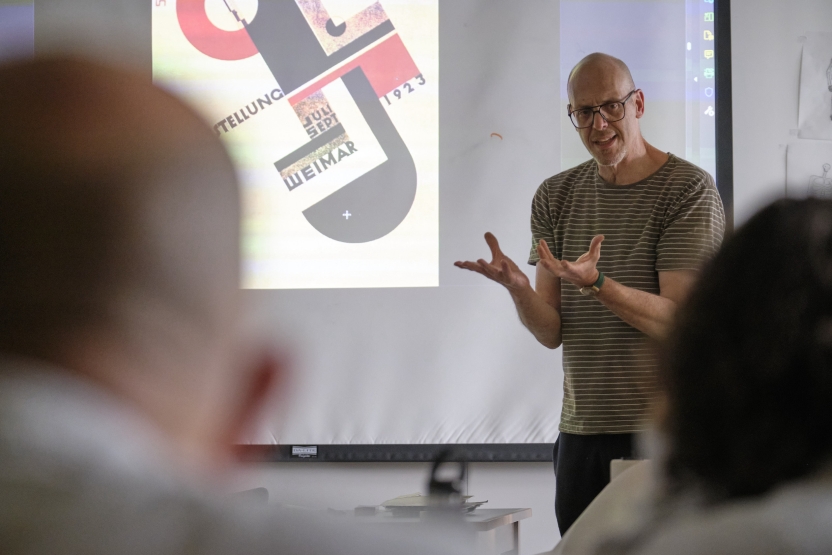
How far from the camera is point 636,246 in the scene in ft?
6.77

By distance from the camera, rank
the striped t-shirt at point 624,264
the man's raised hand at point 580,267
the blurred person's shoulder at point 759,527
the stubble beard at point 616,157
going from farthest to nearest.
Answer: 1. the stubble beard at point 616,157
2. the striped t-shirt at point 624,264
3. the man's raised hand at point 580,267
4. the blurred person's shoulder at point 759,527

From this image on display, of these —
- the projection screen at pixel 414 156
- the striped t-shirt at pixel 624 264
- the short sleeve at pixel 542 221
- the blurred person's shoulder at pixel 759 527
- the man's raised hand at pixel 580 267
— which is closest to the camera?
the blurred person's shoulder at pixel 759 527

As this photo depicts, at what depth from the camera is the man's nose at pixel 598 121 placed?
7.14 ft

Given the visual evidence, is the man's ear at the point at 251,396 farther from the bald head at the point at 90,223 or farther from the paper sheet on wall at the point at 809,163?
the paper sheet on wall at the point at 809,163

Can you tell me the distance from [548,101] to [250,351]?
297 centimetres

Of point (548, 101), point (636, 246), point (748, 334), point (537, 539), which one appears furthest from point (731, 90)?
point (748, 334)

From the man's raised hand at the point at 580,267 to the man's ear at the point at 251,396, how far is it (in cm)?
155

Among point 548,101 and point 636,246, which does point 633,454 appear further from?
point 548,101

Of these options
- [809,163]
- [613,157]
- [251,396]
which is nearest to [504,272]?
[613,157]

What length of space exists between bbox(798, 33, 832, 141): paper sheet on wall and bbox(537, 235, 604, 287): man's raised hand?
5.77 ft

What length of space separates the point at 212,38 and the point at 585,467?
2.27 m

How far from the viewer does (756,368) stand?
0.62 meters

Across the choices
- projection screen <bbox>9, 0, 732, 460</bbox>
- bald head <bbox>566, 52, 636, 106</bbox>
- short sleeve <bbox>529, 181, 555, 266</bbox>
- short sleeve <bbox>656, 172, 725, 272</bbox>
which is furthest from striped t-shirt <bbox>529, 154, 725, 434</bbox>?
projection screen <bbox>9, 0, 732, 460</bbox>

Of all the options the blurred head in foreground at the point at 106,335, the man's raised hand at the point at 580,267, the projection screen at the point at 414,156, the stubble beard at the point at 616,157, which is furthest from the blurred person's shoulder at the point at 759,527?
the projection screen at the point at 414,156
